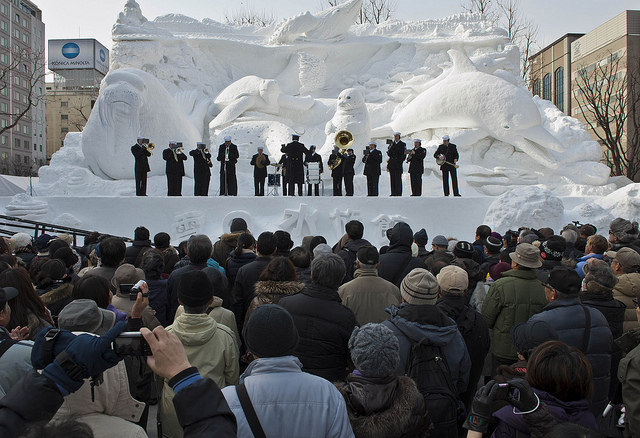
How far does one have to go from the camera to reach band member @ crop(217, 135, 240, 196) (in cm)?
1033

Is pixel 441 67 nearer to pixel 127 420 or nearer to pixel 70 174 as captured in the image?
pixel 70 174

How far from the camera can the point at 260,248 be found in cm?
Result: 402

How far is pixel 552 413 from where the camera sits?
72.4 inches

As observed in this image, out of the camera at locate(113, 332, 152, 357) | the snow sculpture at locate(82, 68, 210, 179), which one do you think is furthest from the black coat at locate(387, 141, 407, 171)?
the camera at locate(113, 332, 152, 357)

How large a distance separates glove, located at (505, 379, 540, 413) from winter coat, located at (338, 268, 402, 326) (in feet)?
4.84

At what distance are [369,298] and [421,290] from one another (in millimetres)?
723

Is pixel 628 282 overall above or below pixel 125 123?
below

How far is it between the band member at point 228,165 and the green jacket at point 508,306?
304 inches

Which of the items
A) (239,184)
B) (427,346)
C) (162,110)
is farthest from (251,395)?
(162,110)

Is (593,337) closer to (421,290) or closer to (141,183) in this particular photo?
(421,290)

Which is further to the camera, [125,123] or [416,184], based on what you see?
[125,123]

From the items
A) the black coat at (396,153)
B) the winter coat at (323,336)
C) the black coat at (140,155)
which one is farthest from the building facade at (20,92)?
the winter coat at (323,336)

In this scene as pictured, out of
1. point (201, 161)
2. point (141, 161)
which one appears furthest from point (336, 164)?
point (141, 161)

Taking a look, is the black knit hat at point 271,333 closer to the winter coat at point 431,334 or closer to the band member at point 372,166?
the winter coat at point 431,334
